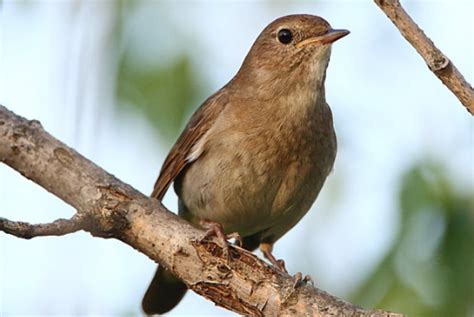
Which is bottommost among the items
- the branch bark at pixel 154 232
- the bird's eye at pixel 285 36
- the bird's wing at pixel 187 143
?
the branch bark at pixel 154 232

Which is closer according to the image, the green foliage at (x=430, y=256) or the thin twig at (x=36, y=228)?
the thin twig at (x=36, y=228)

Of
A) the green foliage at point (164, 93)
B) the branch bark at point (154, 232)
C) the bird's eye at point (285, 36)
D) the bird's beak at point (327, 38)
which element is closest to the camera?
the branch bark at point (154, 232)

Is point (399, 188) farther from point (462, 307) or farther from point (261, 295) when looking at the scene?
point (261, 295)

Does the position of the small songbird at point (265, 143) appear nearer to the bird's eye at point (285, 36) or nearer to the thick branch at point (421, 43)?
Result: the bird's eye at point (285, 36)

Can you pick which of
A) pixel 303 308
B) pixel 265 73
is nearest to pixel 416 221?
pixel 303 308

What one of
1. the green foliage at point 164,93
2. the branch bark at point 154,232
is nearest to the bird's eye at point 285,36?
the green foliage at point 164,93

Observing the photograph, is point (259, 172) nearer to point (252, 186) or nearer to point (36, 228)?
point (252, 186)

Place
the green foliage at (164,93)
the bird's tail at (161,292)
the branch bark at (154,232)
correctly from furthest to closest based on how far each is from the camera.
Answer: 1. the bird's tail at (161,292)
2. the green foliage at (164,93)
3. the branch bark at (154,232)

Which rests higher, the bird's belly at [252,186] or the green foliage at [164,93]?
the green foliage at [164,93]

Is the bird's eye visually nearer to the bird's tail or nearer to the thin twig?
the bird's tail
